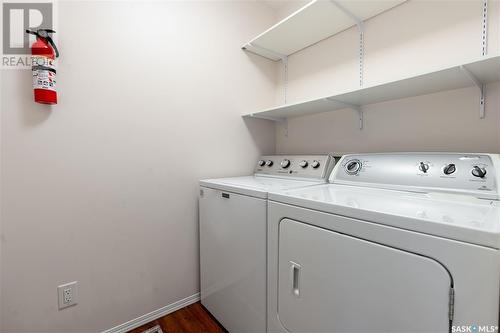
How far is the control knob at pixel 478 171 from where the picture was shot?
3.14ft

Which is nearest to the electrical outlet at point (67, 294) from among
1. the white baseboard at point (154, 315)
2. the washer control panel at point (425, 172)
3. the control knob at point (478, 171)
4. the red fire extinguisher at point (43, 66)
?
the white baseboard at point (154, 315)

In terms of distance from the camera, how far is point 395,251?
72 cm

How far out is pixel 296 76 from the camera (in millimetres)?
2082

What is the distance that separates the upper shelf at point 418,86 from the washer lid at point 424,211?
1.76ft

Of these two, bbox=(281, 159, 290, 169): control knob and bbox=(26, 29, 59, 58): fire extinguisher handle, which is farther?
bbox=(281, 159, 290, 169): control knob

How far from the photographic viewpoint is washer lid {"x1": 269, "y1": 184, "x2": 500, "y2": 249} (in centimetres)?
59

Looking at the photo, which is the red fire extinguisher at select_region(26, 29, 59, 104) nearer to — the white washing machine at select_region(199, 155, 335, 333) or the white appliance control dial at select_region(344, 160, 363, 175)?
the white washing machine at select_region(199, 155, 335, 333)

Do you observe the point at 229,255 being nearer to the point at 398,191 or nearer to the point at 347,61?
the point at 398,191

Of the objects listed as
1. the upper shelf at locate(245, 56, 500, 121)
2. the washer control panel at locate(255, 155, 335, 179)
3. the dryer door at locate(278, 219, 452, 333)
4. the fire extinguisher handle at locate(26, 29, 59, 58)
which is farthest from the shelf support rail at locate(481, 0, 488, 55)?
the fire extinguisher handle at locate(26, 29, 59, 58)

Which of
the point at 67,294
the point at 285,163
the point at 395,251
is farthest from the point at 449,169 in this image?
the point at 67,294

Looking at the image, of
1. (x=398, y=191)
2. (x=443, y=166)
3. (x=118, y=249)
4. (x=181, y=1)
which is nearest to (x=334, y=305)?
(x=398, y=191)
